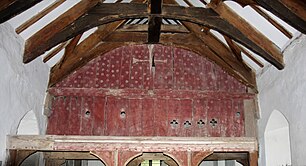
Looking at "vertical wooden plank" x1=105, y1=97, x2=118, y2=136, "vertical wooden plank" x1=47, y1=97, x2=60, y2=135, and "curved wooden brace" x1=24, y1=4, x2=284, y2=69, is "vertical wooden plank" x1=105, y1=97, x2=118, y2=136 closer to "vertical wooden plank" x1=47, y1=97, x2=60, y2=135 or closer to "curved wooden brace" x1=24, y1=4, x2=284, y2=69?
"vertical wooden plank" x1=47, y1=97, x2=60, y2=135

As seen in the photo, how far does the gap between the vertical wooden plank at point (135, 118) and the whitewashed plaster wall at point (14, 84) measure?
1.36 meters

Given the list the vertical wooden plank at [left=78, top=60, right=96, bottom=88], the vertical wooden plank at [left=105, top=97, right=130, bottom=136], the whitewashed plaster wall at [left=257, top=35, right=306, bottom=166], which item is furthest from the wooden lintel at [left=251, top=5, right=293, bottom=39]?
the vertical wooden plank at [left=78, top=60, right=96, bottom=88]

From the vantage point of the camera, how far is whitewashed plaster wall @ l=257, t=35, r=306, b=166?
15.1ft

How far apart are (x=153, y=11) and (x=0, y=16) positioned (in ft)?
Answer: 6.08

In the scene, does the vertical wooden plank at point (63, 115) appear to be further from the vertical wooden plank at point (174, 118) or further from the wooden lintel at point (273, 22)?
the wooden lintel at point (273, 22)

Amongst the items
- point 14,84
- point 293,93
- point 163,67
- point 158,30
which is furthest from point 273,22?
point 14,84

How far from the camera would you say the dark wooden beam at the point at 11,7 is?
3947 mm

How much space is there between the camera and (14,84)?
4902mm

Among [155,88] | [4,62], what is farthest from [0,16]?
[155,88]

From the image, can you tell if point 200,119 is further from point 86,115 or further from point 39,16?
point 39,16

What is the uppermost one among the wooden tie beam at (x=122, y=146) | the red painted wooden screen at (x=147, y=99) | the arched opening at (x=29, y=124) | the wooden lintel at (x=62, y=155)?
the red painted wooden screen at (x=147, y=99)

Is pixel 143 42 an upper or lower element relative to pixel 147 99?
upper

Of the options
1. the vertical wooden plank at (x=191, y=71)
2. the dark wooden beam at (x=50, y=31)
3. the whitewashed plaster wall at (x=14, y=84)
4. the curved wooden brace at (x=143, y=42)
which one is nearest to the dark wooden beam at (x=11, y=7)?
the whitewashed plaster wall at (x=14, y=84)

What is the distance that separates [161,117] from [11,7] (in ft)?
9.90
